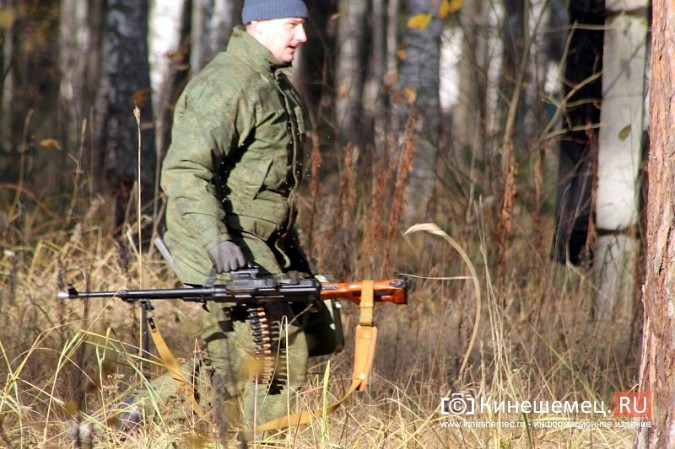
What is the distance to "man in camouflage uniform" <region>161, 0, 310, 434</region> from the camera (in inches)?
155

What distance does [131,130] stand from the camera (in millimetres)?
8047

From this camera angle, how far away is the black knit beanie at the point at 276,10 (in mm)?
4105

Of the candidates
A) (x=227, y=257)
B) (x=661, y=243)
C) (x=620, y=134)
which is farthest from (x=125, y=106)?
(x=661, y=243)

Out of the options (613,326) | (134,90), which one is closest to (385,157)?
(613,326)

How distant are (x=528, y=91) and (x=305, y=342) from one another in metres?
4.94

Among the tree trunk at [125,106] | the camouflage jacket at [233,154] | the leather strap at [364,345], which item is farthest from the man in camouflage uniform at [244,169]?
the tree trunk at [125,106]

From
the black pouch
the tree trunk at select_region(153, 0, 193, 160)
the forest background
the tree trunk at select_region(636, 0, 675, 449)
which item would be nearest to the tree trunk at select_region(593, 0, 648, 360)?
the forest background

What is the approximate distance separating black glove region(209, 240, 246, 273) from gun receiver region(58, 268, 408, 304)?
0.12 ft

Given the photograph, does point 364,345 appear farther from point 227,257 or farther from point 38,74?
point 38,74

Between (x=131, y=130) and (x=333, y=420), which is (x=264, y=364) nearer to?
(x=333, y=420)

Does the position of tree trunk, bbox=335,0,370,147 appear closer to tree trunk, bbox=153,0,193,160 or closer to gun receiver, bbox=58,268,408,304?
tree trunk, bbox=153,0,193,160

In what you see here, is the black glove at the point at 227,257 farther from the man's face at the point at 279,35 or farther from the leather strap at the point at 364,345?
the man's face at the point at 279,35

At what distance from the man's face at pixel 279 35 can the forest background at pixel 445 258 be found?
0.58 m

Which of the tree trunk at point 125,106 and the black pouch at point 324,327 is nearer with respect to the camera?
the black pouch at point 324,327
